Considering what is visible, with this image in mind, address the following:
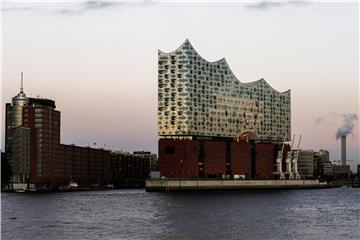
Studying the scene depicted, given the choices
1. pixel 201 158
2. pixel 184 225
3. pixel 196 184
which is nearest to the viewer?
pixel 184 225

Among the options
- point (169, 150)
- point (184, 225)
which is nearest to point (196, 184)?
point (169, 150)

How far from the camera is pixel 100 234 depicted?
197 ft

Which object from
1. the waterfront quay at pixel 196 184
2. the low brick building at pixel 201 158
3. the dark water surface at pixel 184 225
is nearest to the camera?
the dark water surface at pixel 184 225

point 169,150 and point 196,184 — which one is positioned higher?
point 169,150

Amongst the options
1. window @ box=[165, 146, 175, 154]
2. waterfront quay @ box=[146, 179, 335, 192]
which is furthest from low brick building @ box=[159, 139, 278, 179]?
waterfront quay @ box=[146, 179, 335, 192]

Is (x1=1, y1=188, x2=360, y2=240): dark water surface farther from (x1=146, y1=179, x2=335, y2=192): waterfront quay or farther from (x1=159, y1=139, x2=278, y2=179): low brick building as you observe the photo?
(x1=159, y1=139, x2=278, y2=179): low brick building

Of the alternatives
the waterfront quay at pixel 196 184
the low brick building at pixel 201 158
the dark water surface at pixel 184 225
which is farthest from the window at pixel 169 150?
the dark water surface at pixel 184 225

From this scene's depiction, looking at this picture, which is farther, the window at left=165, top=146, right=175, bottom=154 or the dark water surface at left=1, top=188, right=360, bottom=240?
the window at left=165, top=146, right=175, bottom=154

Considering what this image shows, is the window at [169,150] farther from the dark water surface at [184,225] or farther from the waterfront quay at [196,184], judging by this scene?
the dark water surface at [184,225]

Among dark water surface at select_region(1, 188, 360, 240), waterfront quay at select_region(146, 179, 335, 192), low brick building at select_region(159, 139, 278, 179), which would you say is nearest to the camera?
dark water surface at select_region(1, 188, 360, 240)

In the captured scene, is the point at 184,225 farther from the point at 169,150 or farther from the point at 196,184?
the point at 196,184

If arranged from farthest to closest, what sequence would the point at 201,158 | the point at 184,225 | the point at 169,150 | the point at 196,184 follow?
the point at 201,158
the point at 196,184
the point at 169,150
the point at 184,225

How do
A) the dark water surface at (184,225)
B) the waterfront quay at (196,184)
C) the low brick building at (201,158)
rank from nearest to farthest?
the dark water surface at (184,225), the waterfront quay at (196,184), the low brick building at (201,158)

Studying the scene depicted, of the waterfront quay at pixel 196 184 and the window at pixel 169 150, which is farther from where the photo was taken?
the window at pixel 169 150
